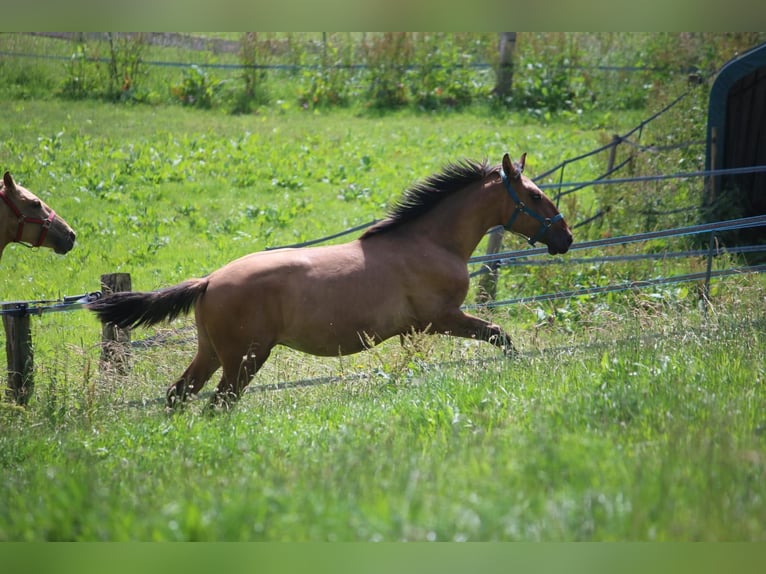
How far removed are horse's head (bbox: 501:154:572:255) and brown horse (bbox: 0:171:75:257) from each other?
4284 millimetres

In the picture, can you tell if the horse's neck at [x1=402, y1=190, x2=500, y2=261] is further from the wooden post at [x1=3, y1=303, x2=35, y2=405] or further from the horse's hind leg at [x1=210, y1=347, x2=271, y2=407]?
the wooden post at [x1=3, y1=303, x2=35, y2=405]

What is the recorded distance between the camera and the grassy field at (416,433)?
358 cm

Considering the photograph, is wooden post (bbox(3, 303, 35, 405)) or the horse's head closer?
wooden post (bbox(3, 303, 35, 405))

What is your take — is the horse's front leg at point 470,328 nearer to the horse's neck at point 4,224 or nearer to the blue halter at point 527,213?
the blue halter at point 527,213

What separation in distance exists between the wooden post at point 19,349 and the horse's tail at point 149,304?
0.99 m

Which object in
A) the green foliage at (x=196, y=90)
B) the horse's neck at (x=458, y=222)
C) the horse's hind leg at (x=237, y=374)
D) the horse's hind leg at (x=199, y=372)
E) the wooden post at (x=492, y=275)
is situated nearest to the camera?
the horse's hind leg at (x=237, y=374)

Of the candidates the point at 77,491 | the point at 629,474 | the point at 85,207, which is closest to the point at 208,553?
the point at 77,491

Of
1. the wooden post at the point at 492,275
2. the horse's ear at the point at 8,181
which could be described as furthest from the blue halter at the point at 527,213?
the horse's ear at the point at 8,181

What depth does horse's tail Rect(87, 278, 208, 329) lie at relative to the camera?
720 centimetres

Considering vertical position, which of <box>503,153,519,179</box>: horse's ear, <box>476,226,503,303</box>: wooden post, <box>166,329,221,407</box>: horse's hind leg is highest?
<box>503,153,519,179</box>: horse's ear

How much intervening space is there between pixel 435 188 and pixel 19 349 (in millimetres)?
4147

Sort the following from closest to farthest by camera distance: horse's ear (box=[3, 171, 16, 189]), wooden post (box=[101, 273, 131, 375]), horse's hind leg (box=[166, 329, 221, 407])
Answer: horse's hind leg (box=[166, 329, 221, 407]) < horse's ear (box=[3, 171, 16, 189]) < wooden post (box=[101, 273, 131, 375])

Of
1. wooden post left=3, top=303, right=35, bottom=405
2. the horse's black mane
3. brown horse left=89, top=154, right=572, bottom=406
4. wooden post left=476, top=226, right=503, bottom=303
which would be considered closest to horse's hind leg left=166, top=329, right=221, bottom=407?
brown horse left=89, top=154, right=572, bottom=406

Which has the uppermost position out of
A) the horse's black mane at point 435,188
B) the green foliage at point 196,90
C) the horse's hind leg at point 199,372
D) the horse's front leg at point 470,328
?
the green foliage at point 196,90
